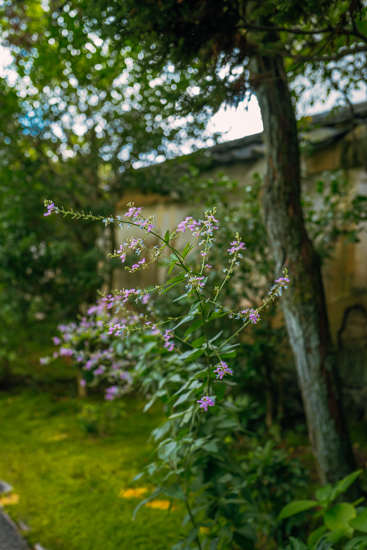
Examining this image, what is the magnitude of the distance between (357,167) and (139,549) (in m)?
3.31

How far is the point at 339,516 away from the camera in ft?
5.70

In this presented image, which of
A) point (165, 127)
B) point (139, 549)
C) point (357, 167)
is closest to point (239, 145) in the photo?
point (165, 127)

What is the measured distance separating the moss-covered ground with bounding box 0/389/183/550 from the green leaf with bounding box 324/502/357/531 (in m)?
0.90

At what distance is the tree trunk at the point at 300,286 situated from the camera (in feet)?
7.25

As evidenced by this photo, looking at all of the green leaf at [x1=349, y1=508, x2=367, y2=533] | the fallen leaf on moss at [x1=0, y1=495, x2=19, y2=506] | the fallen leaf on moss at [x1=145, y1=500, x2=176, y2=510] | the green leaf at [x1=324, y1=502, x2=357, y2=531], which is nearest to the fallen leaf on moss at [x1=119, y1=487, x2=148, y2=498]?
the fallen leaf on moss at [x1=145, y1=500, x2=176, y2=510]

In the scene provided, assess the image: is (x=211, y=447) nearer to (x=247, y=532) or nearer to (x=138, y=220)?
(x=247, y=532)

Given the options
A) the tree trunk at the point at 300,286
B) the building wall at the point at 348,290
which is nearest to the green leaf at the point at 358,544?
the tree trunk at the point at 300,286

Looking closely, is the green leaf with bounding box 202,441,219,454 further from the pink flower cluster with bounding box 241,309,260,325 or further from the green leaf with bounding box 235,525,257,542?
the pink flower cluster with bounding box 241,309,260,325

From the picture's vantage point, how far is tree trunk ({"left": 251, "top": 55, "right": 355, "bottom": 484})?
2.21 m

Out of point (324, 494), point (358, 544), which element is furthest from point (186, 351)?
point (358, 544)

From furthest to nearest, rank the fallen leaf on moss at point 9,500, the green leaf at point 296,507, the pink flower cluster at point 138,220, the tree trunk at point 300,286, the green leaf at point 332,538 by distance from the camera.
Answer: the fallen leaf on moss at point 9,500 → the tree trunk at point 300,286 → the green leaf at point 296,507 → the green leaf at point 332,538 → the pink flower cluster at point 138,220

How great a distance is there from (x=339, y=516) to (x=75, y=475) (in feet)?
6.43

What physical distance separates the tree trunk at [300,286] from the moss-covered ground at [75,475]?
96 centimetres

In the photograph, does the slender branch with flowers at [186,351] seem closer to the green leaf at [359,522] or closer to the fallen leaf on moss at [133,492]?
the fallen leaf on moss at [133,492]
